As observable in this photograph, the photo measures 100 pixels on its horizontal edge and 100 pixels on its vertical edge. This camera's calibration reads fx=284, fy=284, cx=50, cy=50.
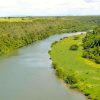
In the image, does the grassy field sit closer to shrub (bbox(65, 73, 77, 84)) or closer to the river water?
shrub (bbox(65, 73, 77, 84))

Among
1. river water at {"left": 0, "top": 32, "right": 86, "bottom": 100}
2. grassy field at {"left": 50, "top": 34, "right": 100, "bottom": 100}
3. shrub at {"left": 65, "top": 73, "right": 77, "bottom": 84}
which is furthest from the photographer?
shrub at {"left": 65, "top": 73, "right": 77, "bottom": 84}

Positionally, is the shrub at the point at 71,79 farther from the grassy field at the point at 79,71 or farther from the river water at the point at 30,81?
the river water at the point at 30,81

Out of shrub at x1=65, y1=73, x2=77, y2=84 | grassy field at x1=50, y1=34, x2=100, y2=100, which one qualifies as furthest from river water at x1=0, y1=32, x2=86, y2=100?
grassy field at x1=50, y1=34, x2=100, y2=100

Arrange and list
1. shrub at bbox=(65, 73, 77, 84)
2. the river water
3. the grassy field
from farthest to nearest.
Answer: shrub at bbox=(65, 73, 77, 84)
the grassy field
the river water

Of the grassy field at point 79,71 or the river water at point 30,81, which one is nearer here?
the river water at point 30,81

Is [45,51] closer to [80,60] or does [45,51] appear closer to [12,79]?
[80,60]

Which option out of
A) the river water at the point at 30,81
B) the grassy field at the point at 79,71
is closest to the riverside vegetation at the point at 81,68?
the grassy field at the point at 79,71
